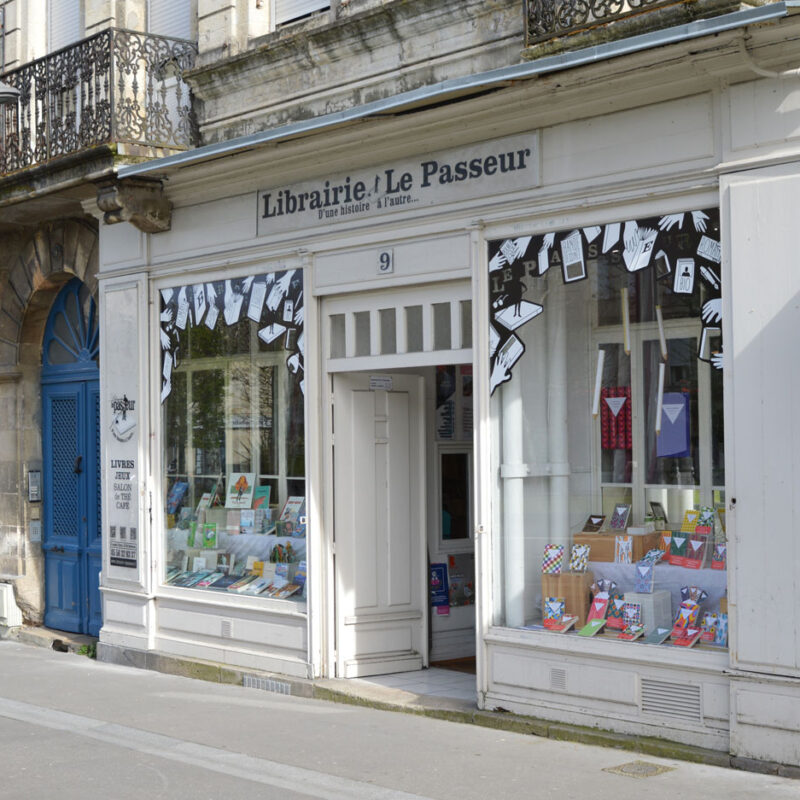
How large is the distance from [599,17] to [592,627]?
3795 mm

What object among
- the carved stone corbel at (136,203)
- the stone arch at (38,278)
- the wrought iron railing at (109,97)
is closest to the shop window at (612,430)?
the carved stone corbel at (136,203)

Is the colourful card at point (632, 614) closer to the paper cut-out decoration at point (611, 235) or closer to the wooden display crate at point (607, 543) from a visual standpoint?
the wooden display crate at point (607, 543)

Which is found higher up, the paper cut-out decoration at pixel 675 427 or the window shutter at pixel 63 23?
the window shutter at pixel 63 23

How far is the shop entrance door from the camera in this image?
997 cm

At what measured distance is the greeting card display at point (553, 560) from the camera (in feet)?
27.9

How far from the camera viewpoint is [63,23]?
13477 mm

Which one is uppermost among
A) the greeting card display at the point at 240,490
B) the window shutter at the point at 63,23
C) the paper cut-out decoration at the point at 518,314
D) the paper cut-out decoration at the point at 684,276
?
the window shutter at the point at 63,23

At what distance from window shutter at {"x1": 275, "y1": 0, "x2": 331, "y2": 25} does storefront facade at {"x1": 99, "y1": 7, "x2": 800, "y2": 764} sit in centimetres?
160

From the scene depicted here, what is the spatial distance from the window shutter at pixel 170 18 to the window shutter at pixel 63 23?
1.12m

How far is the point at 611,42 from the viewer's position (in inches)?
293

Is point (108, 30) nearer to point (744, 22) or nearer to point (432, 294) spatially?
point (432, 294)

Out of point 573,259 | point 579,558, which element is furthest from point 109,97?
point 579,558

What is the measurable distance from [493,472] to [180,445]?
3682mm

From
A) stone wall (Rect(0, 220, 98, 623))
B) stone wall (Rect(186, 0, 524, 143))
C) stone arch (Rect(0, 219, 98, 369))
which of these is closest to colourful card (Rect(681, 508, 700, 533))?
stone wall (Rect(186, 0, 524, 143))
